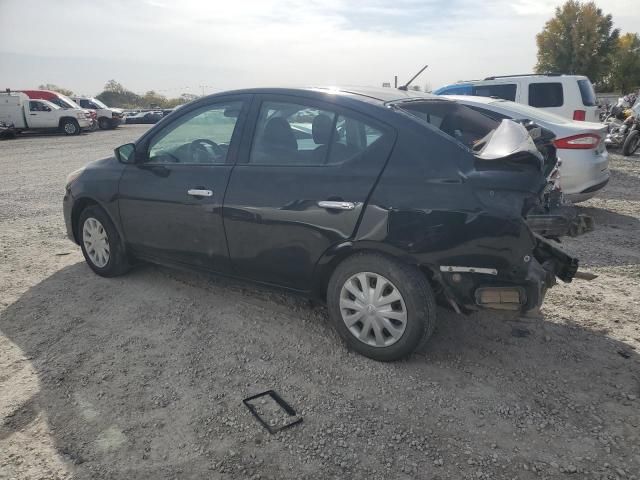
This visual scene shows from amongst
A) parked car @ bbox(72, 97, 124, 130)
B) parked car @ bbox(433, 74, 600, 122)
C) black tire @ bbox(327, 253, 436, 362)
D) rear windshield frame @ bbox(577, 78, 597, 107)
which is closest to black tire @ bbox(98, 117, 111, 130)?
parked car @ bbox(72, 97, 124, 130)

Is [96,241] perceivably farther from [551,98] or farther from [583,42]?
[583,42]

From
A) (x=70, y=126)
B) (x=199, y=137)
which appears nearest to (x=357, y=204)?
(x=199, y=137)

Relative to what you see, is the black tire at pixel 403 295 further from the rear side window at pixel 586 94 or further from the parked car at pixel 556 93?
the rear side window at pixel 586 94

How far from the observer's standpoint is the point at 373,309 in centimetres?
312

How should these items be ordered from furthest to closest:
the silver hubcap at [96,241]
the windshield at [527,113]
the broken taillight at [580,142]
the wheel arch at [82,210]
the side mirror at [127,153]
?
the windshield at [527,113]
the broken taillight at [580,142]
the silver hubcap at [96,241]
the wheel arch at [82,210]
the side mirror at [127,153]

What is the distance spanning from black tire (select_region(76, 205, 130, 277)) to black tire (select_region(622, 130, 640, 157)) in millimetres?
12268

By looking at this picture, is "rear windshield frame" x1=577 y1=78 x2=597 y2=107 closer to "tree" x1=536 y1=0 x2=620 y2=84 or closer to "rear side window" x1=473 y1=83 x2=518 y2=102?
"rear side window" x1=473 y1=83 x2=518 y2=102

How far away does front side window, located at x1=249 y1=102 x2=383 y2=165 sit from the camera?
318 cm

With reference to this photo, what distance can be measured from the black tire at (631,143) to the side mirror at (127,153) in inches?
479

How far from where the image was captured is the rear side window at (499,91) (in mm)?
10320

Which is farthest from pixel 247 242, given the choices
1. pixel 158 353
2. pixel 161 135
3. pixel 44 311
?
pixel 44 311

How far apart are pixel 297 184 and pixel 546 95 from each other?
8.71m

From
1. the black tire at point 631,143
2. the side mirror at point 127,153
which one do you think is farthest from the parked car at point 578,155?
the black tire at point 631,143

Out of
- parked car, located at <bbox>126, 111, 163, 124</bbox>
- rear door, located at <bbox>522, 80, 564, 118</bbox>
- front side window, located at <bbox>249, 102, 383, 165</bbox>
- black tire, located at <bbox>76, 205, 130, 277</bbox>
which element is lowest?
black tire, located at <bbox>76, 205, 130, 277</bbox>
